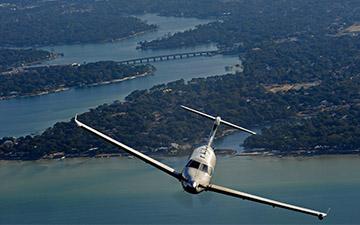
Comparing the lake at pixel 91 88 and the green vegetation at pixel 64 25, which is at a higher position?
the green vegetation at pixel 64 25

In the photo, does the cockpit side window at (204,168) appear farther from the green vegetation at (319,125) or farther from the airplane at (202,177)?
the green vegetation at (319,125)

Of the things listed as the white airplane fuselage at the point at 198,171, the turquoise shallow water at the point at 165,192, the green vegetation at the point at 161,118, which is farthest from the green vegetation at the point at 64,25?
the white airplane fuselage at the point at 198,171

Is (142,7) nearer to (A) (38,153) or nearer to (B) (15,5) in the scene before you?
(B) (15,5)

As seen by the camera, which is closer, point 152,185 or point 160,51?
point 152,185

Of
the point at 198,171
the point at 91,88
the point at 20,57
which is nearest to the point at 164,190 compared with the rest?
the point at 198,171

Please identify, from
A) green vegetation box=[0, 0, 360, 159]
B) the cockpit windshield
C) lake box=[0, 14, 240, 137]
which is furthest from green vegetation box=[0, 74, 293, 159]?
the cockpit windshield

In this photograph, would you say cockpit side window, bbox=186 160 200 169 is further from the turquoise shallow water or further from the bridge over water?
the bridge over water

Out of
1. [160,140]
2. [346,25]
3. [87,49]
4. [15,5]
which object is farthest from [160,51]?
[15,5]
